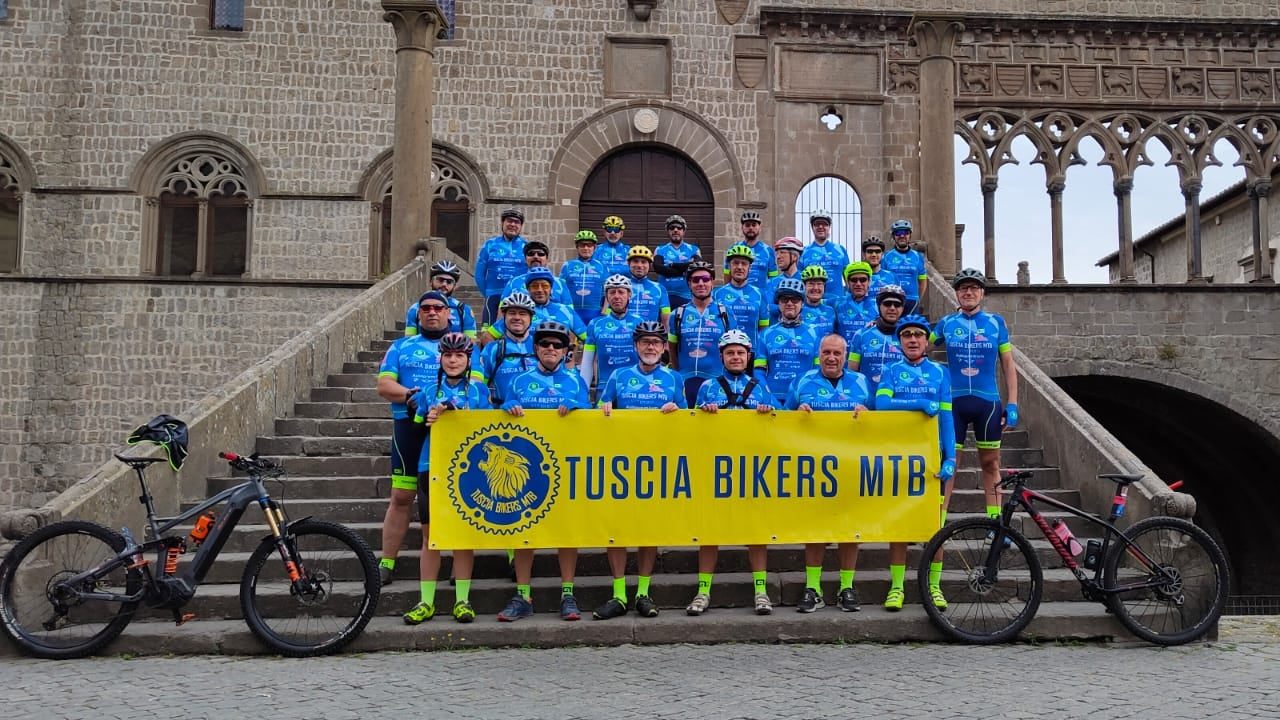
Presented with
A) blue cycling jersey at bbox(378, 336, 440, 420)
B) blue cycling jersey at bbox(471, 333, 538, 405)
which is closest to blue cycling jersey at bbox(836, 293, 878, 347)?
blue cycling jersey at bbox(471, 333, 538, 405)

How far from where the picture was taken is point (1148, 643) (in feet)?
22.9

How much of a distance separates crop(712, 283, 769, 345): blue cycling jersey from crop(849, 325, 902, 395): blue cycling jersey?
1.07 meters

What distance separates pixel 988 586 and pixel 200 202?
1787cm

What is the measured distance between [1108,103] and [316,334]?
16.8 metres

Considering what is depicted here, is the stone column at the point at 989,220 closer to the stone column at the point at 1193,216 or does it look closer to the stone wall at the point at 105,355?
the stone column at the point at 1193,216

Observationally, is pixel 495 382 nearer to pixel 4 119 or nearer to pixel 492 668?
pixel 492 668

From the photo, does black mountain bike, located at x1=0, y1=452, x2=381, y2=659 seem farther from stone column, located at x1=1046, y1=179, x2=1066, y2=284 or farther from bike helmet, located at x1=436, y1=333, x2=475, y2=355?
stone column, located at x1=1046, y1=179, x2=1066, y2=284

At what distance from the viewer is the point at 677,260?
452 inches

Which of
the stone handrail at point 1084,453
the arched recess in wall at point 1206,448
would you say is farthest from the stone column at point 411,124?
the arched recess in wall at point 1206,448

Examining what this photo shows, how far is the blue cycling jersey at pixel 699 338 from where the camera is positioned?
28.3ft

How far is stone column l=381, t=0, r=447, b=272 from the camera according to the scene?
48.7ft

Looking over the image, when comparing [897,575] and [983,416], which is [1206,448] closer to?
[983,416]

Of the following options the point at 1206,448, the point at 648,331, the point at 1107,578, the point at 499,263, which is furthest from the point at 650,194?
the point at 1107,578

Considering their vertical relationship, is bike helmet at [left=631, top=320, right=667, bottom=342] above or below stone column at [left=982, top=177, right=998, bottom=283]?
below
